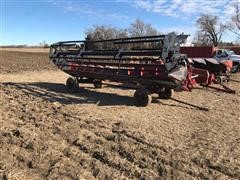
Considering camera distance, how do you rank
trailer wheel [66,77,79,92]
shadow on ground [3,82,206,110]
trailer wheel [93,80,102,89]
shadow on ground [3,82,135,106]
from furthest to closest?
trailer wheel [93,80,102,89], trailer wheel [66,77,79,92], shadow on ground [3,82,135,106], shadow on ground [3,82,206,110]

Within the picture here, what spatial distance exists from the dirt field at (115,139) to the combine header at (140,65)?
560mm

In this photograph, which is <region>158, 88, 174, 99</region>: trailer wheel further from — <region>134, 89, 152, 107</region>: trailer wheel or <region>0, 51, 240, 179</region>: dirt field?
<region>134, 89, 152, 107</region>: trailer wheel

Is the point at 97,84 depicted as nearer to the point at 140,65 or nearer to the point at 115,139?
the point at 140,65

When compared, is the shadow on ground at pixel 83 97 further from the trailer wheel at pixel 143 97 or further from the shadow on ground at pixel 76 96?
the trailer wheel at pixel 143 97

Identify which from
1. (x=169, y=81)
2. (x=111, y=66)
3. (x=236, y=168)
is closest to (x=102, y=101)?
(x=111, y=66)

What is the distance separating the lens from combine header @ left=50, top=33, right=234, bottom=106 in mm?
8742

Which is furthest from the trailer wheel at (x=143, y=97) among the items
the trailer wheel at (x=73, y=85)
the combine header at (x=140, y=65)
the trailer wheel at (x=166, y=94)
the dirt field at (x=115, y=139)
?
the trailer wheel at (x=73, y=85)

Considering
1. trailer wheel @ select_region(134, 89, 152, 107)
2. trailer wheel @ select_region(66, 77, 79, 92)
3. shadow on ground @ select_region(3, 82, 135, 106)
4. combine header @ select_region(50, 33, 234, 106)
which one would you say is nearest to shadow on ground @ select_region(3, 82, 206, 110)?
shadow on ground @ select_region(3, 82, 135, 106)

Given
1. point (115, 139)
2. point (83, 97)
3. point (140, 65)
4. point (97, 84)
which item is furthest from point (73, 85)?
point (115, 139)

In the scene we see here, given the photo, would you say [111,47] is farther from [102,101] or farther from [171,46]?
[171,46]

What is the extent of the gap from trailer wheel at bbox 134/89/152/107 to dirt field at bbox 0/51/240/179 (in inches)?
8.4

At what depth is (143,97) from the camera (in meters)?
9.20

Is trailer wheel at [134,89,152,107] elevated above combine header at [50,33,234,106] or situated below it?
below

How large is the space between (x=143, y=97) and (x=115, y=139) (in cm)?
321
